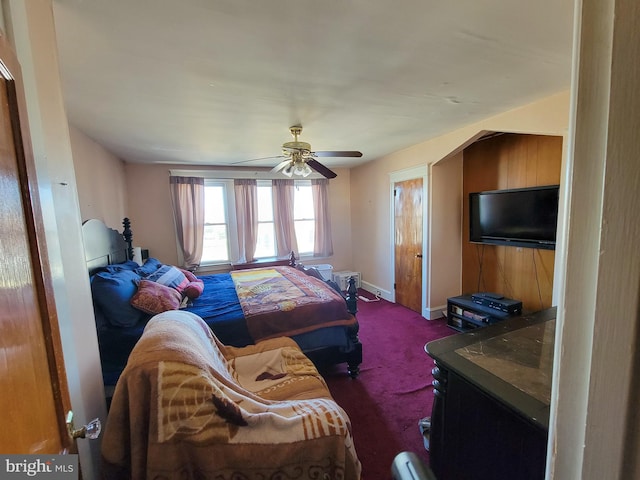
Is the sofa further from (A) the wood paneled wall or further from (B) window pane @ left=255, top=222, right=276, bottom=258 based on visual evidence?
(B) window pane @ left=255, top=222, right=276, bottom=258

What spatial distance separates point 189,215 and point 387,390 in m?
3.60

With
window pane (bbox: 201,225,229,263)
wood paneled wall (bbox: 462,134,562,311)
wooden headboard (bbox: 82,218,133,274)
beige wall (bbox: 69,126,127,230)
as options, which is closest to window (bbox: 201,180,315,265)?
window pane (bbox: 201,225,229,263)

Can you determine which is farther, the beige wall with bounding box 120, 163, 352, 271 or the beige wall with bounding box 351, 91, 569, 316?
the beige wall with bounding box 120, 163, 352, 271

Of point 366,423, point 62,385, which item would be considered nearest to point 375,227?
point 366,423

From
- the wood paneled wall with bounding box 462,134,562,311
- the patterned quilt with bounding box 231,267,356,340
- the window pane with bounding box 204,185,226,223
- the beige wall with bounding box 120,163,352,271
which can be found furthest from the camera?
the window pane with bounding box 204,185,226,223

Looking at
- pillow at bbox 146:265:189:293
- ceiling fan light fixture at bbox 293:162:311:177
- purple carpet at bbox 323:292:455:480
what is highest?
ceiling fan light fixture at bbox 293:162:311:177

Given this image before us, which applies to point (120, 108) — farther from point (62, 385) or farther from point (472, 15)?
point (472, 15)

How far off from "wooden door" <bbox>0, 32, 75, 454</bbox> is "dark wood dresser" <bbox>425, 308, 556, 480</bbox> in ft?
3.99

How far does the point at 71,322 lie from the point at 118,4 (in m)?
1.26

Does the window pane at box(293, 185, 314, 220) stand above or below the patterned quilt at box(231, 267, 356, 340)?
A: above

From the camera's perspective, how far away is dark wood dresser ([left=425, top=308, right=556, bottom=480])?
859 mm

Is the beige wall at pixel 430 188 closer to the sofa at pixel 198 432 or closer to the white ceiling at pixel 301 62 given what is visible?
the white ceiling at pixel 301 62

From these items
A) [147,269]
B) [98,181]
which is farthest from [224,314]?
[98,181]

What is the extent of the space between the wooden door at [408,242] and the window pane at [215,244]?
275cm
